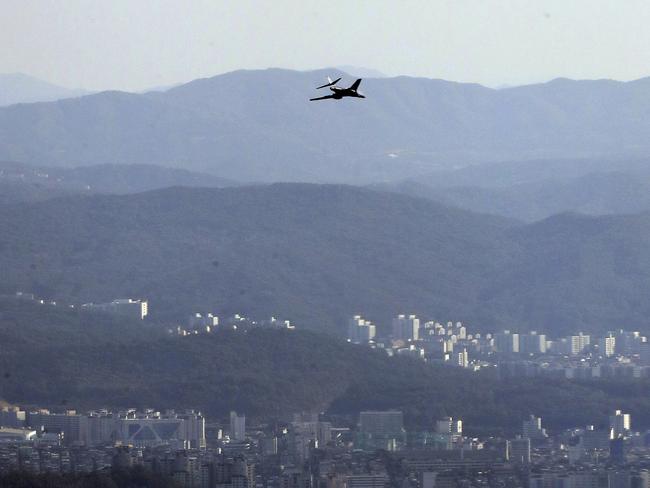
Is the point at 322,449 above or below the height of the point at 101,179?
below

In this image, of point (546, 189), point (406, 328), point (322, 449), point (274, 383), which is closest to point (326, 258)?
point (406, 328)

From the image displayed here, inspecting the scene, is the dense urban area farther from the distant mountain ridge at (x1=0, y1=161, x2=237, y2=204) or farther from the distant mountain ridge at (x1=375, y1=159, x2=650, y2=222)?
the distant mountain ridge at (x1=375, y1=159, x2=650, y2=222)

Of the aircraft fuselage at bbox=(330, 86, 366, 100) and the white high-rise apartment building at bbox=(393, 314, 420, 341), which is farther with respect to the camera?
the white high-rise apartment building at bbox=(393, 314, 420, 341)

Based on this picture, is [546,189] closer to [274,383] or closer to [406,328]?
[406,328]

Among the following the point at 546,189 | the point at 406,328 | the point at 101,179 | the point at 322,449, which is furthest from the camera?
the point at 546,189

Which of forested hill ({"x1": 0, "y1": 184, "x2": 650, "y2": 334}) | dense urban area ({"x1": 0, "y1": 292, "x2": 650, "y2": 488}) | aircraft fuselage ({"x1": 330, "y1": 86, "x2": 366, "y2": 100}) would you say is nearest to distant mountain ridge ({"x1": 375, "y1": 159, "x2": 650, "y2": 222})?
forested hill ({"x1": 0, "y1": 184, "x2": 650, "y2": 334})

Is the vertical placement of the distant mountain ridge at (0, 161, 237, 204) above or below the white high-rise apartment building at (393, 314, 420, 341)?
above

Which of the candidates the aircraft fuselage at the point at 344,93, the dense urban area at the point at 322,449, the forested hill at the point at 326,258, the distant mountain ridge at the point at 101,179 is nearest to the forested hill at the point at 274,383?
the dense urban area at the point at 322,449

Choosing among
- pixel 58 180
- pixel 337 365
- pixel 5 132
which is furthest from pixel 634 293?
pixel 5 132

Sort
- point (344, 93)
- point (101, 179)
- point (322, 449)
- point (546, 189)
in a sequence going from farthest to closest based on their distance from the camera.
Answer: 1. point (546, 189)
2. point (101, 179)
3. point (322, 449)
4. point (344, 93)
